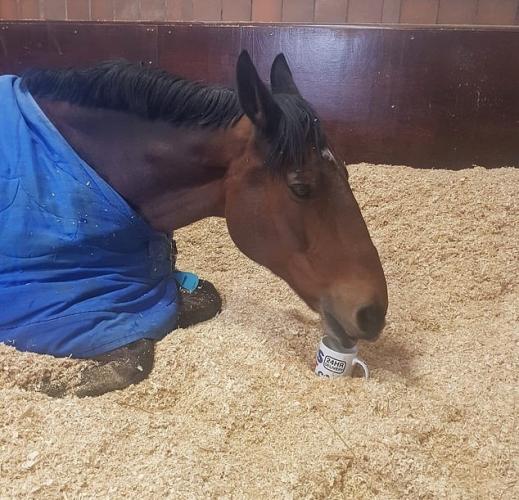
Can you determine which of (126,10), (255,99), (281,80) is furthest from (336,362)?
(126,10)

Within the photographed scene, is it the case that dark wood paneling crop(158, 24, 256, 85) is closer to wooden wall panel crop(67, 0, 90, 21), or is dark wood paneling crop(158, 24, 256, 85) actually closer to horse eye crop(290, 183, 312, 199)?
wooden wall panel crop(67, 0, 90, 21)

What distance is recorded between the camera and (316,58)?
229cm

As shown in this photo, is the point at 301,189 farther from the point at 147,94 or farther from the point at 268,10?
the point at 268,10

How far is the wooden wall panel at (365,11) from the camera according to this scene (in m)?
2.38

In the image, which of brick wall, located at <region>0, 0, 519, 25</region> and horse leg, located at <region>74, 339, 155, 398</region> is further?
brick wall, located at <region>0, 0, 519, 25</region>

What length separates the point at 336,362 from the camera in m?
1.30

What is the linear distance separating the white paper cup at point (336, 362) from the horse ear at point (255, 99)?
0.53 m

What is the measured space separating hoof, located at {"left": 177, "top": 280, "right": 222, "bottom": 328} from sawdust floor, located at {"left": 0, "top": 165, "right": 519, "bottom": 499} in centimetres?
Result: 5

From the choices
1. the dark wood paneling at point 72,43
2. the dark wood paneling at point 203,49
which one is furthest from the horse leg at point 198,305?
the dark wood paneling at point 72,43

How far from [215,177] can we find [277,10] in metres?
1.42

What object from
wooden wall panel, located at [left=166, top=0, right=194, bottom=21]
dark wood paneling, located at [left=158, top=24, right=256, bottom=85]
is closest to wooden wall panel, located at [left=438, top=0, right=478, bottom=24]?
dark wood paneling, located at [left=158, top=24, right=256, bottom=85]

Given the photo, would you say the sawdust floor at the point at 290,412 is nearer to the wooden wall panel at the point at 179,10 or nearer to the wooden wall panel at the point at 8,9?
the wooden wall panel at the point at 179,10

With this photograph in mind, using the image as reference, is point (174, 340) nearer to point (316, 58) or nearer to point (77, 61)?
point (316, 58)

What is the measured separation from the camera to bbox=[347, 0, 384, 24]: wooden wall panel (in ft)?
7.79
